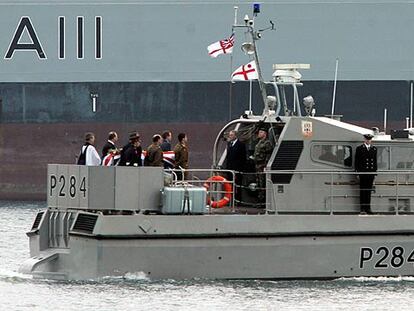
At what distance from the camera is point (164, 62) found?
4562cm

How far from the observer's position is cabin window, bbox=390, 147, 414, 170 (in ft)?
72.3

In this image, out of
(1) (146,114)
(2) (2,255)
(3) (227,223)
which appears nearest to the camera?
(3) (227,223)

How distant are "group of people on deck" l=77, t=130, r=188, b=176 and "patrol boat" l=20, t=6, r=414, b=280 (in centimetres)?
57

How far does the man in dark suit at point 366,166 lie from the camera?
21.6 meters

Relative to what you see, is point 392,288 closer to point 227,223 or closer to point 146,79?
point 227,223

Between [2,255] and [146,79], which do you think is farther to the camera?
[146,79]

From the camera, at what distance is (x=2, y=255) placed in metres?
26.9

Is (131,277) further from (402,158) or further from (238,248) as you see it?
(402,158)

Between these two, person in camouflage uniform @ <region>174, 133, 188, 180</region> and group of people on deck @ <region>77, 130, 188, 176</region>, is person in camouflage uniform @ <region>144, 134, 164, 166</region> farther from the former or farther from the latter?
person in camouflage uniform @ <region>174, 133, 188, 180</region>

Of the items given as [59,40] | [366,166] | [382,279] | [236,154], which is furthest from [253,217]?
[59,40]

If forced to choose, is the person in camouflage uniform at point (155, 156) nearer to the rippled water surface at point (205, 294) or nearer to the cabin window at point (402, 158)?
the rippled water surface at point (205, 294)

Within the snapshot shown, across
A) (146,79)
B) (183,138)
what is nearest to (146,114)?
(146,79)

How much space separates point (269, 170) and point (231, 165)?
78 centimetres

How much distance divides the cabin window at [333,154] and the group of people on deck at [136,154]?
2.04 meters
